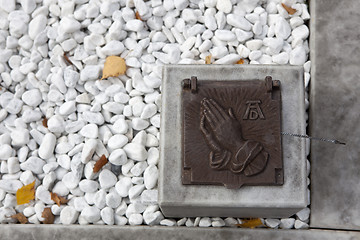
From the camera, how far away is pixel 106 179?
2.17 meters

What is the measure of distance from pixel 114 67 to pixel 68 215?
2.62 feet

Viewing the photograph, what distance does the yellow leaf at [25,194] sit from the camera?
86.4 inches

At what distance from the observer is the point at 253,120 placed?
184 centimetres

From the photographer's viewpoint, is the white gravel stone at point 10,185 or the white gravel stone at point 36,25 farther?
the white gravel stone at point 36,25

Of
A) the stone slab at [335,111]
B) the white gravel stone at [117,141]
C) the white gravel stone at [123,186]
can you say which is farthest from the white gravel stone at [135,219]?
the stone slab at [335,111]

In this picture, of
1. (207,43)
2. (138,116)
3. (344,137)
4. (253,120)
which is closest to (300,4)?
(207,43)

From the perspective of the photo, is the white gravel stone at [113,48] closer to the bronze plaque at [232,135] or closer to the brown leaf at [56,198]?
the bronze plaque at [232,135]

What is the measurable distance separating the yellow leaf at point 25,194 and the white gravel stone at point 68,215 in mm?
191

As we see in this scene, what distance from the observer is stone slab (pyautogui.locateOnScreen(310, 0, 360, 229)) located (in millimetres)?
2158

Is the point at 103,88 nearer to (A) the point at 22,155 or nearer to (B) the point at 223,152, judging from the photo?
(A) the point at 22,155

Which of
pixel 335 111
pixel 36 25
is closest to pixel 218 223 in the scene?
pixel 335 111

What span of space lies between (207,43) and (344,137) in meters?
0.86

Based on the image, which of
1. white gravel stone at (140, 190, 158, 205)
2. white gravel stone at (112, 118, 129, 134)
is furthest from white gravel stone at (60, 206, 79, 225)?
white gravel stone at (112, 118, 129, 134)

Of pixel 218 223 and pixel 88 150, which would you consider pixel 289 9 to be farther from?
pixel 88 150
